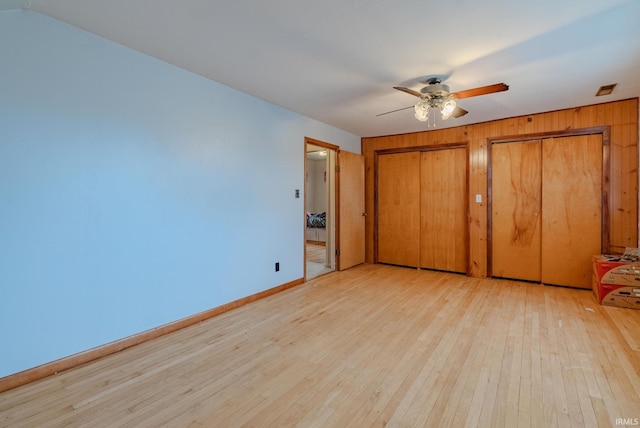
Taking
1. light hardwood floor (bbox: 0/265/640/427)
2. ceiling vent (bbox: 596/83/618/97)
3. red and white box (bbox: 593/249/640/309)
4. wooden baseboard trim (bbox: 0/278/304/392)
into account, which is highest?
ceiling vent (bbox: 596/83/618/97)

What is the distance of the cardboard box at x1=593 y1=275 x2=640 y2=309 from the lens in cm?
312

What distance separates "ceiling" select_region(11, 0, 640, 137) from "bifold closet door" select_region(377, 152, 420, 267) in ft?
6.62

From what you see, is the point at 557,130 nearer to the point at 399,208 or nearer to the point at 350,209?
the point at 399,208

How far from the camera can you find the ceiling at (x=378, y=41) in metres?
1.84

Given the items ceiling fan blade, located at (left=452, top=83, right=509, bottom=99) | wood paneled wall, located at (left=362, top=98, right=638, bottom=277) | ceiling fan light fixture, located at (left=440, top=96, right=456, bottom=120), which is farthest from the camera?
wood paneled wall, located at (left=362, top=98, right=638, bottom=277)

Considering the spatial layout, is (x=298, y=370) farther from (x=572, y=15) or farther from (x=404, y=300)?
(x=572, y=15)

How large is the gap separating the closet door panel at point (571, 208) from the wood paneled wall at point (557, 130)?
→ 0.16 meters

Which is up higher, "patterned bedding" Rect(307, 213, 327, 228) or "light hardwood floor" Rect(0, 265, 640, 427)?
"patterned bedding" Rect(307, 213, 327, 228)

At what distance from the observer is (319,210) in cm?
929

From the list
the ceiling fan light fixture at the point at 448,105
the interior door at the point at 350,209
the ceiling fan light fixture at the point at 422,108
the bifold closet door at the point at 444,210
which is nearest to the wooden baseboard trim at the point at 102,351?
the interior door at the point at 350,209

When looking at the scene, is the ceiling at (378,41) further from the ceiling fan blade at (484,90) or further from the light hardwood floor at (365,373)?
the light hardwood floor at (365,373)

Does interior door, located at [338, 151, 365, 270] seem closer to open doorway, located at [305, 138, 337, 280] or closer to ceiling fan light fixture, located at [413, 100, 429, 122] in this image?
open doorway, located at [305, 138, 337, 280]

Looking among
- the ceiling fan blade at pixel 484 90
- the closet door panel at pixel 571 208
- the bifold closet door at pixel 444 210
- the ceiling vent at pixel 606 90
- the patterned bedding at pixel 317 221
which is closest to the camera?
the ceiling fan blade at pixel 484 90

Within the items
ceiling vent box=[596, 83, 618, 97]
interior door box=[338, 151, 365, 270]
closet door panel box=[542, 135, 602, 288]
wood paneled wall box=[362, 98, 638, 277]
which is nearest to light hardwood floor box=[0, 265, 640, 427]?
closet door panel box=[542, 135, 602, 288]
